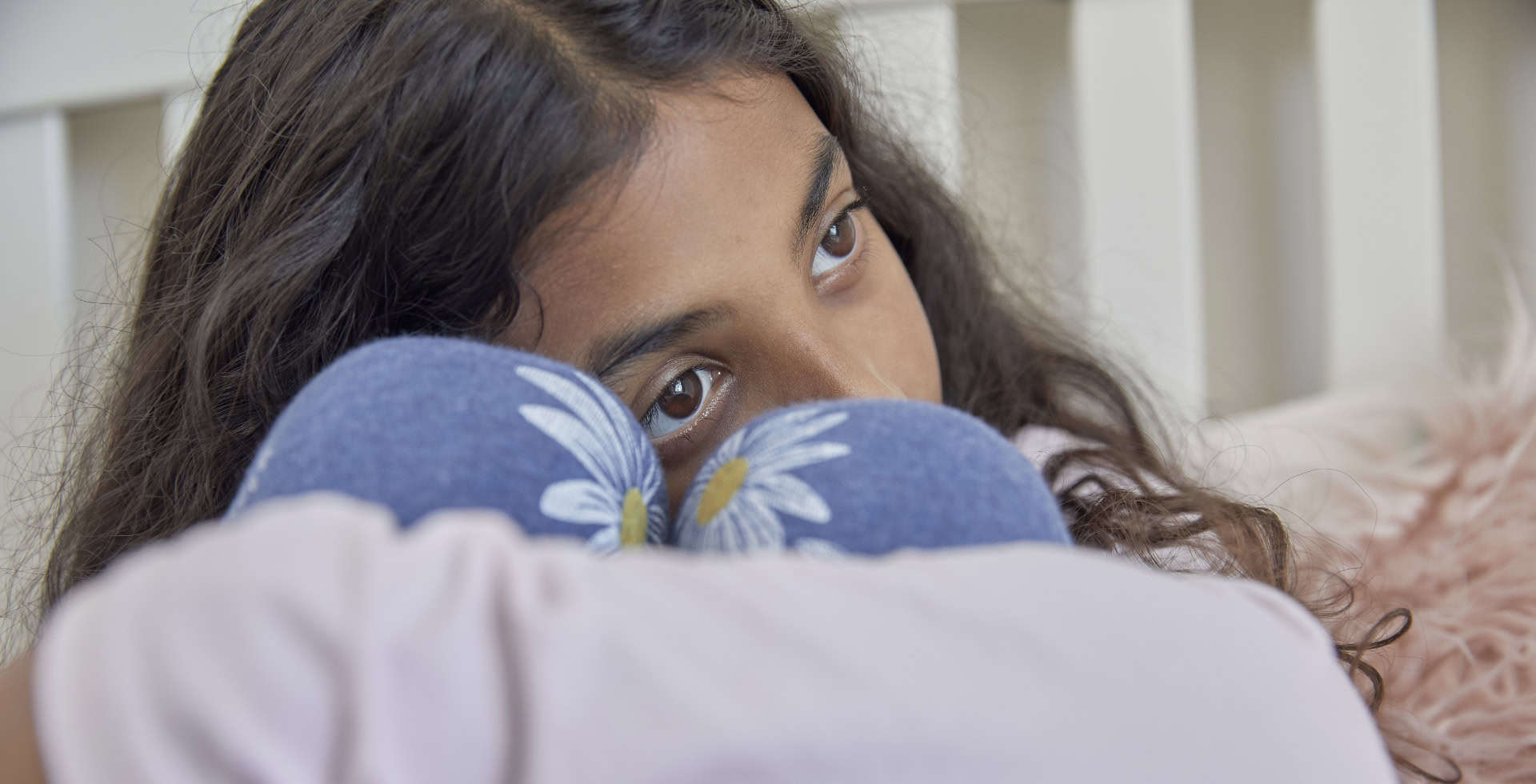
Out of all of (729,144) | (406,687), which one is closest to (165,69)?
(729,144)

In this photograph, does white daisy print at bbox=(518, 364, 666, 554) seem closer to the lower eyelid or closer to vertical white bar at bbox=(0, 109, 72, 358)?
the lower eyelid

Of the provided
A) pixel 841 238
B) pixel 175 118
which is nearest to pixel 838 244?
pixel 841 238

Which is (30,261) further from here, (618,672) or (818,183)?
(618,672)

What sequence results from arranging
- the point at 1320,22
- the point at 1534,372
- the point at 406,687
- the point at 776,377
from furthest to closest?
the point at 1320,22
the point at 1534,372
the point at 776,377
the point at 406,687

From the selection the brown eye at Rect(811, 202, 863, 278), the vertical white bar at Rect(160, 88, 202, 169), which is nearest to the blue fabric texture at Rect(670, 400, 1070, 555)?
the brown eye at Rect(811, 202, 863, 278)

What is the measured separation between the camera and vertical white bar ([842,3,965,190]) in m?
0.81

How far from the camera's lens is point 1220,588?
251 mm

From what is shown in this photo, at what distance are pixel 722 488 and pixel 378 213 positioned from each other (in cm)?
23

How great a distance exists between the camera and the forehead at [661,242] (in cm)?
44

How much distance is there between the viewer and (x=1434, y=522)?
0.66 meters

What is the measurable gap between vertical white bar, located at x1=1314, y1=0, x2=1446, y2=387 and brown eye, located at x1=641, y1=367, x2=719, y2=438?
2.09 ft

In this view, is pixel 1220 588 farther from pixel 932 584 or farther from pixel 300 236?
pixel 300 236

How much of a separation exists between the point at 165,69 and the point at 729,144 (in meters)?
0.53

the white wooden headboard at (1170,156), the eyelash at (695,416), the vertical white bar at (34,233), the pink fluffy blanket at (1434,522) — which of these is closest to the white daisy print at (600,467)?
the eyelash at (695,416)
